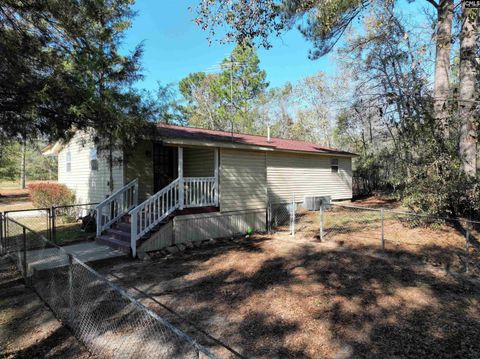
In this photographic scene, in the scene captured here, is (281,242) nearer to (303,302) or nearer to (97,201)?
(303,302)

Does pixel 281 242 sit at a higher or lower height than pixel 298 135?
lower

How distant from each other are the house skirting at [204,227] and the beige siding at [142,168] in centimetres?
247

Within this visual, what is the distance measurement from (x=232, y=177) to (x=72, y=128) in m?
4.71

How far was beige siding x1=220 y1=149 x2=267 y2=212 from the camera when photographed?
9.78 metres

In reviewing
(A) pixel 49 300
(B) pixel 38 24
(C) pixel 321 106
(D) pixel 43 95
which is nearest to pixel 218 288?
(A) pixel 49 300

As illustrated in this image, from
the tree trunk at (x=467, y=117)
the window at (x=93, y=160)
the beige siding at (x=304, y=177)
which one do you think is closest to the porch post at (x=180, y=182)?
the window at (x=93, y=160)

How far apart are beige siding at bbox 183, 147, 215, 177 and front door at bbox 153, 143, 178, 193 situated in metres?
0.42

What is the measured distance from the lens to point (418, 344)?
3629mm

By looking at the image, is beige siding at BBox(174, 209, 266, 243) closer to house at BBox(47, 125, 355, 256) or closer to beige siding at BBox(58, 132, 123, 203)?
house at BBox(47, 125, 355, 256)

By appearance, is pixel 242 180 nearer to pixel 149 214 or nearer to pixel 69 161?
pixel 149 214

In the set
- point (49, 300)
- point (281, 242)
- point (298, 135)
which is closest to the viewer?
point (49, 300)

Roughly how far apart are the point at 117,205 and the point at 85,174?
426 centimetres

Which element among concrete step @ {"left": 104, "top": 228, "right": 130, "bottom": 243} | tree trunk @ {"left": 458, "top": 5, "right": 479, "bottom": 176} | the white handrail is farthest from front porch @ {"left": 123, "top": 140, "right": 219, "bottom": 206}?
tree trunk @ {"left": 458, "top": 5, "right": 479, "bottom": 176}

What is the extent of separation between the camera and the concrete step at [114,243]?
25.7 feet
